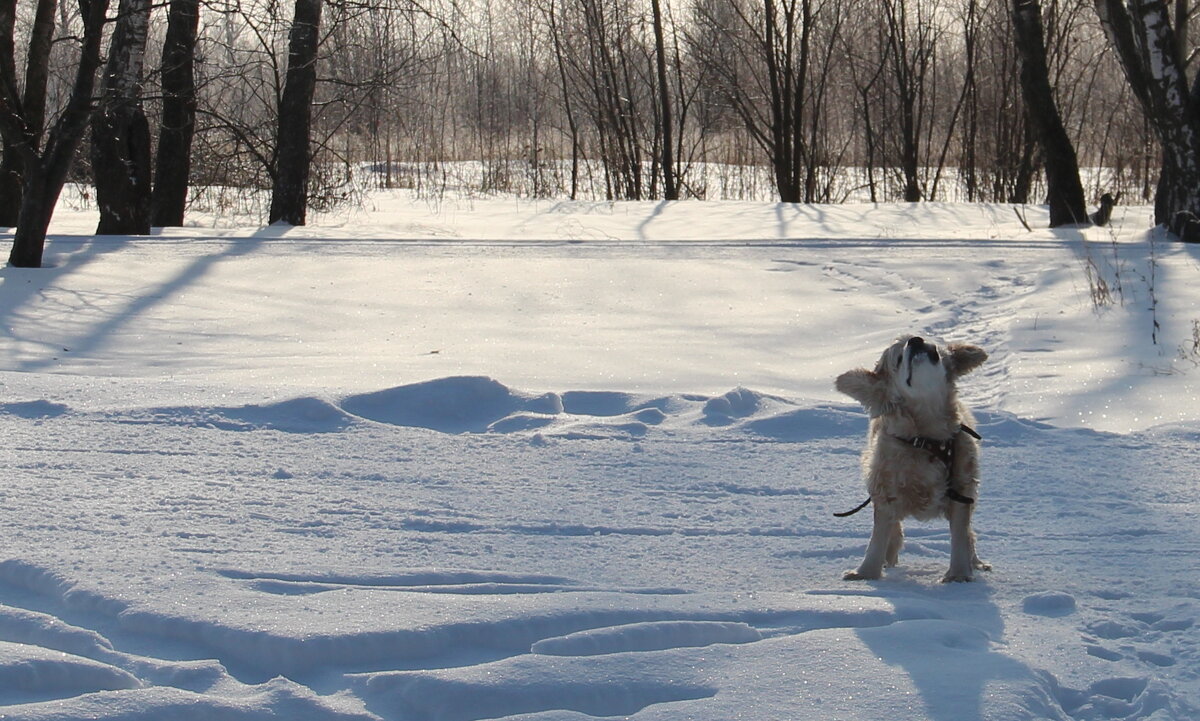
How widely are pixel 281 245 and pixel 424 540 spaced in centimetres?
762

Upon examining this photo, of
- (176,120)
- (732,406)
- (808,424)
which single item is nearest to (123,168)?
(176,120)

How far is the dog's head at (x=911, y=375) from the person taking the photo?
143 inches

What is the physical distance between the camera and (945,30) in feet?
75.0

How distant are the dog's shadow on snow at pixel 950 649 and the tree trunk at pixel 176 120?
9.97 meters

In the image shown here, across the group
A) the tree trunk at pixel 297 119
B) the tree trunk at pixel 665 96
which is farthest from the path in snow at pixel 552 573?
the tree trunk at pixel 665 96

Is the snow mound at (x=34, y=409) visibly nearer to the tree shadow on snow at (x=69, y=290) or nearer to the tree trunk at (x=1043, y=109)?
the tree shadow on snow at (x=69, y=290)

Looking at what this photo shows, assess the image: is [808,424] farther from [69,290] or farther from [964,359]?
[69,290]

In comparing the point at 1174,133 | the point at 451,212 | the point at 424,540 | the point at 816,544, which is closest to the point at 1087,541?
the point at 816,544

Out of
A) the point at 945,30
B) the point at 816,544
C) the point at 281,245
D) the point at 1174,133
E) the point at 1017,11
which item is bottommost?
the point at 816,544

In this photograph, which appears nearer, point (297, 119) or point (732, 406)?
point (732, 406)

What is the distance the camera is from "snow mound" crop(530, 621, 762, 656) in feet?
9.91

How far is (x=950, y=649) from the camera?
303 centimetres

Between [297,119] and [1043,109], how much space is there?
799cm

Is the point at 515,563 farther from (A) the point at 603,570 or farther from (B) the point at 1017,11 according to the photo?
(B) the point at 1017,11
